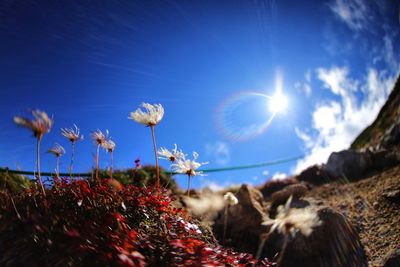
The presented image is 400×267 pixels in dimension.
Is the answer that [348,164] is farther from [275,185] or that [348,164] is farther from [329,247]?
[329,247]

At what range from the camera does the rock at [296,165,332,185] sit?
41.0 feet

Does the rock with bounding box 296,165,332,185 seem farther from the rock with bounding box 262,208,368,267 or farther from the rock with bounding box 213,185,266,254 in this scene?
the rock with bounding box 262,208,368,267

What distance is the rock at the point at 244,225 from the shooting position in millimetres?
6414

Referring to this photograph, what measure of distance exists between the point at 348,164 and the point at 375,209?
4.75 metres

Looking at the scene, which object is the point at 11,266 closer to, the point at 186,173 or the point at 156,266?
the point at 156,266

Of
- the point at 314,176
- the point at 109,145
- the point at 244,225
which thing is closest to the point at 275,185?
the point at 314,176

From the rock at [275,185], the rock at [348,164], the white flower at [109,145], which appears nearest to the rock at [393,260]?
the white flower at [109,145]

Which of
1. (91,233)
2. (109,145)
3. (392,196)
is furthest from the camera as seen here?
(392,196)

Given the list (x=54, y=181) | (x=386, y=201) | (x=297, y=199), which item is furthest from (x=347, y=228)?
(x=54, y=181)

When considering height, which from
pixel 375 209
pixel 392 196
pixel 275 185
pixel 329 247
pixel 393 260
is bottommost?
pixel 393 260

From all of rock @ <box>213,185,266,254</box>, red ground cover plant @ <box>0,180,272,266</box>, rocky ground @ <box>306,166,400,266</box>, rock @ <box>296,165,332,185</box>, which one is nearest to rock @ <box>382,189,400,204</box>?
rocky ground @ <box>306,166,400,266</box>

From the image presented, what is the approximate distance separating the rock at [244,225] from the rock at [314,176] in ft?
21.0

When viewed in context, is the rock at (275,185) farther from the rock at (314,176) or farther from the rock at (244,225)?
the rock at (244,225)

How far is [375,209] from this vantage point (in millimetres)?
6488
